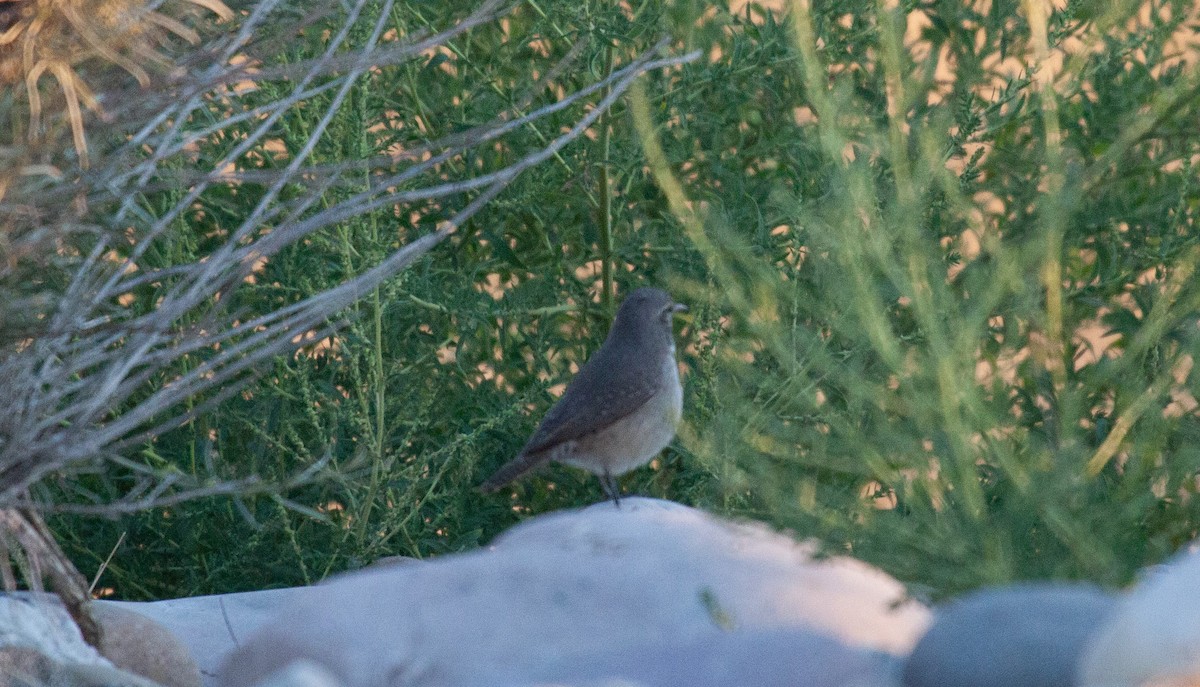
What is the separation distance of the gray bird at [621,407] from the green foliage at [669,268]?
0.29 feet

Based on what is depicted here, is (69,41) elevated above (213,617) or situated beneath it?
elevated above

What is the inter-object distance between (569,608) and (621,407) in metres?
1.01

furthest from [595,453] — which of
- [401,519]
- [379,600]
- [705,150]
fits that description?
[379,600]

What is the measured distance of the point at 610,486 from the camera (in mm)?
3621

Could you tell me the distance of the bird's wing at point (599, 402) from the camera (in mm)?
3418

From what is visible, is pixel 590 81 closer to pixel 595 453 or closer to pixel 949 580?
pixel 595 453

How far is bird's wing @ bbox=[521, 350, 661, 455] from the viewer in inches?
135

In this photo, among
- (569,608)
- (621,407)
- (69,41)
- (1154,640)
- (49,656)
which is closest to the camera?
(1154,640)

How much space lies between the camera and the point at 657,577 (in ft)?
8.30

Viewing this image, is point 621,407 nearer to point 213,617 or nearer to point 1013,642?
point 213,617

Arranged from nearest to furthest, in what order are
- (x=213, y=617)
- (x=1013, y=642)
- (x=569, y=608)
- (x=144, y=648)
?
(x=1013, y=642) → (x=569, y=608) → (x=144, y=648) → (x=213, y=617)

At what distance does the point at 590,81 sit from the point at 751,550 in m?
1.16

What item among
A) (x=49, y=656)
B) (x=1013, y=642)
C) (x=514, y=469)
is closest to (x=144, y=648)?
(x=49, y=656)

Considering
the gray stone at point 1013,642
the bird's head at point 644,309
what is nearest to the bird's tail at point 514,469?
the bird's head at point 644,309
